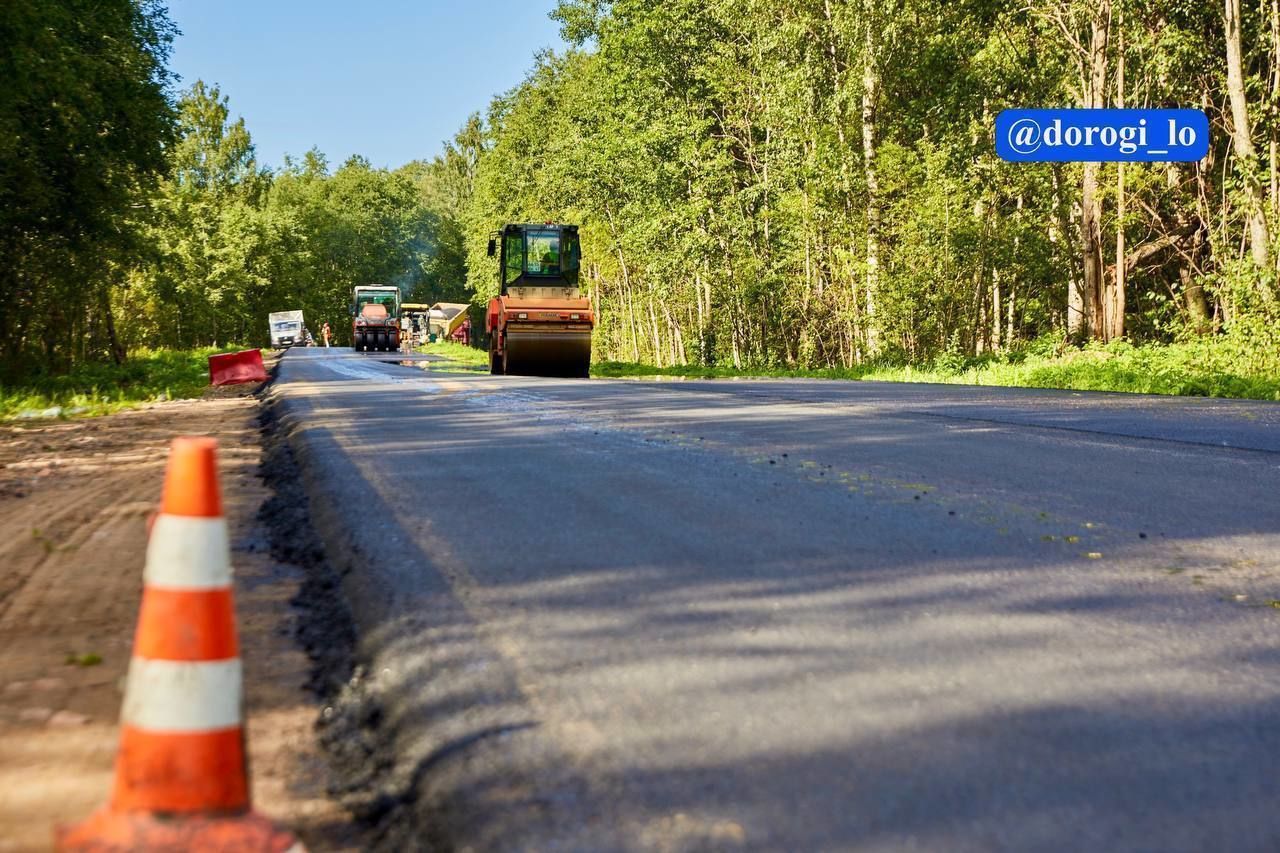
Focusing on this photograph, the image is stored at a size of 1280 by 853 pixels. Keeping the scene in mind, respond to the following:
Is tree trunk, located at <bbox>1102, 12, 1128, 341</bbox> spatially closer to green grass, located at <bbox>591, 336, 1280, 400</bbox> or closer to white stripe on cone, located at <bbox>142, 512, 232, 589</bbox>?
green grass, located at <bbox>591, 336, 1280, 400</bbox>

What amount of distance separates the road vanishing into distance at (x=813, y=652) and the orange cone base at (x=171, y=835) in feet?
1.07

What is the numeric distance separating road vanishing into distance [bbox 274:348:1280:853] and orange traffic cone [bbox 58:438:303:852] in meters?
0.39

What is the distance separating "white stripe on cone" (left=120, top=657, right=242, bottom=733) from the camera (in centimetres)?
245

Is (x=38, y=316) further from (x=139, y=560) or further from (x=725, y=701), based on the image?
(x=725, y=701)

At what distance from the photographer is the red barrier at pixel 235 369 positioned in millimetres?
25859

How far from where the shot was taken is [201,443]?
8.66 feet

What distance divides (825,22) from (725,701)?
31.1 m

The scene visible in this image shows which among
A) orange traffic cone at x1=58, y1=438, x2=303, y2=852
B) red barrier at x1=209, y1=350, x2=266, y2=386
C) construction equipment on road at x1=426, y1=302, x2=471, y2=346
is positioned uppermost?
construction equipment on road at x1=426, y1=302, x2=471, y2=346

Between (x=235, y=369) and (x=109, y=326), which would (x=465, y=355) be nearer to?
(x=109, y=326)

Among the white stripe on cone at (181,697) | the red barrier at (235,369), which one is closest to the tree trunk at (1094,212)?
the red barrier at (235,369)

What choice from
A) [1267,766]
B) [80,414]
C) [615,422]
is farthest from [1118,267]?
[1267,766]

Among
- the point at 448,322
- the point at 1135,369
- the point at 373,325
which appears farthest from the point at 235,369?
the point at 448,322

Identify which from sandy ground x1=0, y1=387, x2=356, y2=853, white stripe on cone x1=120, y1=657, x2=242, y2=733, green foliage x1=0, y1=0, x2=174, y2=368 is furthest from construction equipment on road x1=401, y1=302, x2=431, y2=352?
white stripe on cone x1=120, y1=657, x2=242, y2=733

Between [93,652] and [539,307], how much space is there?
24898 millimetres
